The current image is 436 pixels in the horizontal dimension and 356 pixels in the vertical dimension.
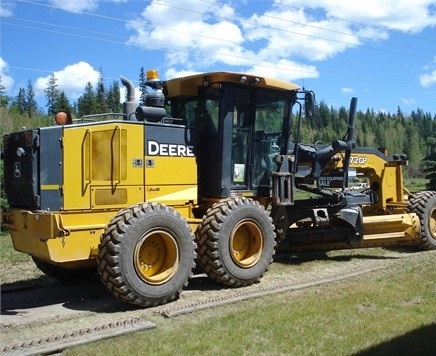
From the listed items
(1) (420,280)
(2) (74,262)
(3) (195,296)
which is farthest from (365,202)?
(2) (74,262)

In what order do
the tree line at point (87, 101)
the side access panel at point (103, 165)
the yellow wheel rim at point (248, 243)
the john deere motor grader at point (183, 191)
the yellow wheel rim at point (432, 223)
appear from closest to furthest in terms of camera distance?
1. the john deere motor grader at point (183, 191)
2. the side access panel at point (103, 165)
3. the yellow wheel rim at point (248, 243)
4. the yellow wheel rim at point (432, 223)
5. the tree line at point (87, 101)

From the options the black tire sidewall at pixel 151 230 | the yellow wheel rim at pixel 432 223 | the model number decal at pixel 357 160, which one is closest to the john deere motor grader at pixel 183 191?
the black tire sidewall at pixel 151 230

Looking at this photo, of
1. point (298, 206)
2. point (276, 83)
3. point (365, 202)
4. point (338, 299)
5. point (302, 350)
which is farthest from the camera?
point (365, 202)

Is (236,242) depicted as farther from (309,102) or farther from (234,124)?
(309,102)

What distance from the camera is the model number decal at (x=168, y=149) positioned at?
25.2 ft

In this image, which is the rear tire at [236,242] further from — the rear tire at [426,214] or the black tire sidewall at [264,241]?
the rear tire at [426,214]

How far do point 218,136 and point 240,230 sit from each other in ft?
4.77

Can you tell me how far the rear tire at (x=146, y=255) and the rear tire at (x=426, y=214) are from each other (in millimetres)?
5690

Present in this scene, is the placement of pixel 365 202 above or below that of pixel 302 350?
above

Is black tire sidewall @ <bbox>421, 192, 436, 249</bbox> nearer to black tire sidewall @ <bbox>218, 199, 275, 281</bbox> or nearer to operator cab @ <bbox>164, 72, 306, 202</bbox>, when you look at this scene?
operator cab @ <bbox>164, 72, 306, 202</bbox>

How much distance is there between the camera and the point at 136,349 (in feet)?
17.4

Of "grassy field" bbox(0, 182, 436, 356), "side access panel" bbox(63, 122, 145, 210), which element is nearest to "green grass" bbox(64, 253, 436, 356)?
"grassy field" bbox(0, 182, 436, 356)

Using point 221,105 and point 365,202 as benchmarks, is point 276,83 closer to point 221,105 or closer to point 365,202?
point 221,105

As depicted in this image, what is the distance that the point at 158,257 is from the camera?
7.34m
